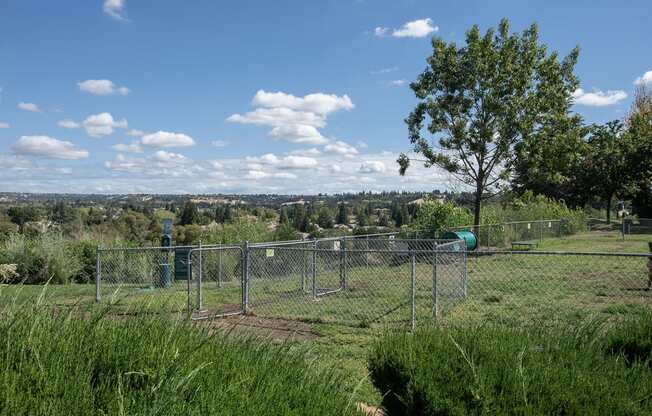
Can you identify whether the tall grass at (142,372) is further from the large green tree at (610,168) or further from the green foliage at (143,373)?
the large green tree at (610,168)

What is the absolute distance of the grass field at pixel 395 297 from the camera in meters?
7.82

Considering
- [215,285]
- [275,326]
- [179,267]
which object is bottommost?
[215,285]

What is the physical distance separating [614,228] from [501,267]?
2177cm

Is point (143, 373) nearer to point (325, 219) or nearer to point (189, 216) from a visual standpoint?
point (325, 219)

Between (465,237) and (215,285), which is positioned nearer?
(215,285)

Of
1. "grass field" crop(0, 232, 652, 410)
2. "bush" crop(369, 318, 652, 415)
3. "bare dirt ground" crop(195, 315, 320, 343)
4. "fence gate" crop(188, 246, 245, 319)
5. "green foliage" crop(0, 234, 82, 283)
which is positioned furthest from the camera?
"green foliage" crop(0, 234, 82, 283)

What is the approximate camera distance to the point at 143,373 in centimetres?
249

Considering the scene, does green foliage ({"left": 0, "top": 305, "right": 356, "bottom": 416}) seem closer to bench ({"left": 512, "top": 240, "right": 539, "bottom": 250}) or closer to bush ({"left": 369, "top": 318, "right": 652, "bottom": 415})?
bush ({"left": 369, "top": 318, "right": 652, "bottom": 415})

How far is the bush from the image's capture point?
9.60 ft

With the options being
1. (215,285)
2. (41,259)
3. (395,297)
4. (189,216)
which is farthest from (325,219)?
(395,297)

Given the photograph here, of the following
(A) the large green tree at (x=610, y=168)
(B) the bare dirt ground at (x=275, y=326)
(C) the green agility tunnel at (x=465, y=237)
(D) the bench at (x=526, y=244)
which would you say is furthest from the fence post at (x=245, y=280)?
(A) the large green tree at (x=610, y=168)

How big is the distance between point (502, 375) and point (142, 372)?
201 centimetres

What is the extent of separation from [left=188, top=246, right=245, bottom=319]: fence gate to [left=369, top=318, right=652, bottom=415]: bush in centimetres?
193

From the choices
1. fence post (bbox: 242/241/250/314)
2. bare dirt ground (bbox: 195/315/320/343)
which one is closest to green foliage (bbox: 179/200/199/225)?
fence post (bbox: 242/241/250/314)
